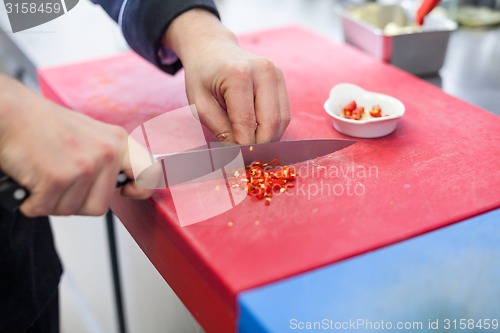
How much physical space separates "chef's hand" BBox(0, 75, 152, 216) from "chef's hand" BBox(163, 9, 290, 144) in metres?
0.20

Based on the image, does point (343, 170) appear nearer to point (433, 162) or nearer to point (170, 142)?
point (433, 162)

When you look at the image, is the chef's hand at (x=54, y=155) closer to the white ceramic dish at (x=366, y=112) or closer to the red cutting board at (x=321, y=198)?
the red cutting board at (x=321, y=198)

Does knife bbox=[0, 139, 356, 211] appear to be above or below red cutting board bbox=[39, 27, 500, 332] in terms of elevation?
above

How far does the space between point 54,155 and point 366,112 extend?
51cm

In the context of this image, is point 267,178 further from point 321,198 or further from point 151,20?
point 151,20

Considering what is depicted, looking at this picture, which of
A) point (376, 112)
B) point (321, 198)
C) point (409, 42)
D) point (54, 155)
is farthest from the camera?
point (409, 42)

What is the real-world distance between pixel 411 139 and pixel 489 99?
0.35 metres

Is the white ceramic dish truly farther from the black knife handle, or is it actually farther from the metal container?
the black knife handle

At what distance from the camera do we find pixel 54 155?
557 mm

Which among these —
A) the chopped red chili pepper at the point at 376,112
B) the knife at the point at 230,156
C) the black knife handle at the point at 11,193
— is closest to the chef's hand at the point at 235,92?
the knife at the point at 230,156

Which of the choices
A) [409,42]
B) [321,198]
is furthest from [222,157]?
[409,42]

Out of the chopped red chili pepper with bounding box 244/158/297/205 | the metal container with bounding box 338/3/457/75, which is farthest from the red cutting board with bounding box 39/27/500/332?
the metal container with bounding box 338/3/457/75

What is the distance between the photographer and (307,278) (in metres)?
0.57

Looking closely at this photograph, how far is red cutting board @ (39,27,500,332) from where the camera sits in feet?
1.97
